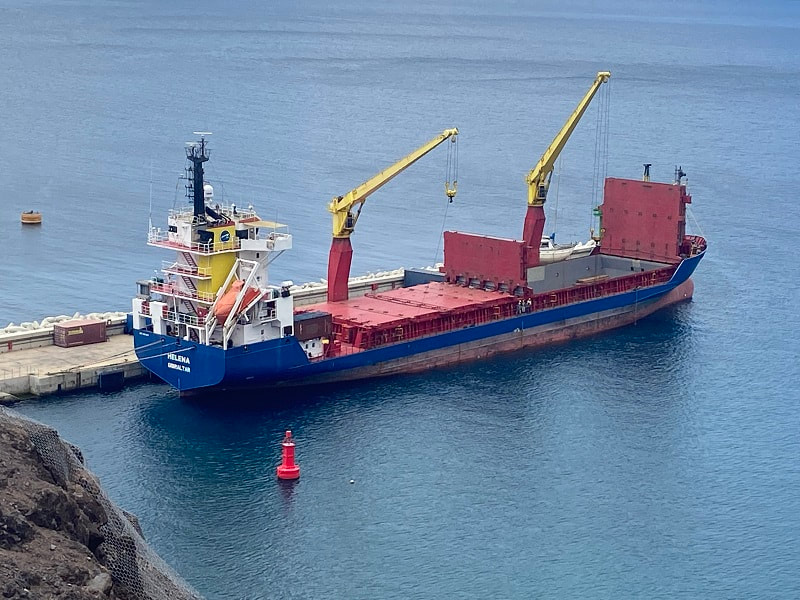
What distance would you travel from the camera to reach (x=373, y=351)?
143 feet

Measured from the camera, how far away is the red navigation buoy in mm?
34469

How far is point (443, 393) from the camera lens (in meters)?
42.6

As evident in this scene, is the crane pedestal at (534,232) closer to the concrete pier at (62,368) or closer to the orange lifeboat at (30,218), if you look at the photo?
the concrete pier at (62,368)

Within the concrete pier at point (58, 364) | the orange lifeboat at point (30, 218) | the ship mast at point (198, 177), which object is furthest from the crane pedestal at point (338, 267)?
the orange lifeboat at point (30, 218)

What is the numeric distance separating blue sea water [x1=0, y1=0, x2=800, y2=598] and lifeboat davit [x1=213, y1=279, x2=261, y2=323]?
2.71 metres

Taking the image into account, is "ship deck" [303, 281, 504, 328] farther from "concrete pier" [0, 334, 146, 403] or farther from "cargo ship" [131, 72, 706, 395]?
"concrete pier" [0, 334, 146, 403]

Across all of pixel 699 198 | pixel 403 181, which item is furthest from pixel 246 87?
pixel 699 198

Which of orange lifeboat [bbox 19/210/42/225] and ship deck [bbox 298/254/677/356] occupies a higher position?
orange lifeboat [bbox 19/210/42/225]

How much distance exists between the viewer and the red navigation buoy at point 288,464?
34.5m

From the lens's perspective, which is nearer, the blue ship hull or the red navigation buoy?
the red navigation buoy

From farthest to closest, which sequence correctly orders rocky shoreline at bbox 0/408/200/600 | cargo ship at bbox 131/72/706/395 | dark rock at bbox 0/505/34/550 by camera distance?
cargo ship at bbox 131/72/706/395, dark rock at bbox 0/505/34/550, rocky shoreline at bbox 0/408/200/600

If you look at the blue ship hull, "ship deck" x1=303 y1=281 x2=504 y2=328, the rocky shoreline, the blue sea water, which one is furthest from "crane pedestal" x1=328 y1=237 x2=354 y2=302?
the rocky shoreline

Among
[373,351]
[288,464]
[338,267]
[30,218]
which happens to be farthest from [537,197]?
[30,218]

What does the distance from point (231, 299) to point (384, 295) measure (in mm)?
10272
